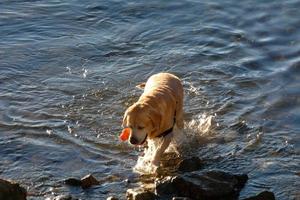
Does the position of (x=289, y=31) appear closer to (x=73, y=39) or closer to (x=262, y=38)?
(x=262, y=38)

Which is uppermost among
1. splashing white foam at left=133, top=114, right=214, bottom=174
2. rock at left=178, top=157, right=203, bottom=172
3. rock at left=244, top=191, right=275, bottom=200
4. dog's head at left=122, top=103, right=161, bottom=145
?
dog's head at left=122, top=103, right=161, bottom=145

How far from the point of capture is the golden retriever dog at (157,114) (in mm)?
8523

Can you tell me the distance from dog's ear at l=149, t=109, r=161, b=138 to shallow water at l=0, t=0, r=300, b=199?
63cm

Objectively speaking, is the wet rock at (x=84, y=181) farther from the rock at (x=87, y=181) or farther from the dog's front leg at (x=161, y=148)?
the dog's front leg at (x=161, y=148)

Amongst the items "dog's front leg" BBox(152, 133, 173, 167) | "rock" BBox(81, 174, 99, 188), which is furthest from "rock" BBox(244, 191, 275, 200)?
"rock" BBox(81, 174, 99, 188)

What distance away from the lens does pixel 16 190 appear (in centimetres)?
745

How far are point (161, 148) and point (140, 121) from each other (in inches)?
26.1

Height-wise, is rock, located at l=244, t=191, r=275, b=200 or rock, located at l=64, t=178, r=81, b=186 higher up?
rock, located at l=244, t=191, r=275, b=200

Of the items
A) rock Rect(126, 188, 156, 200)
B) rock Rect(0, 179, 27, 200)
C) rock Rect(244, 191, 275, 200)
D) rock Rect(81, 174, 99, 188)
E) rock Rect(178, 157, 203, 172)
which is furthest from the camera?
rock Rect(178, 157, 203, 172)

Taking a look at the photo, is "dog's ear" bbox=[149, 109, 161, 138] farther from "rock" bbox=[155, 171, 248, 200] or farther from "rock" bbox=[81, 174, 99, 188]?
"rock" bbox=[81, 174, 99, 188]

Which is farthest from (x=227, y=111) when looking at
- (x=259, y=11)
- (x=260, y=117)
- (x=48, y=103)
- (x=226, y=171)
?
(x=259, y=11)

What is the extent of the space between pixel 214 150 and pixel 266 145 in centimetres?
73

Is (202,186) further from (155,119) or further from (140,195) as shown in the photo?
(155,119)

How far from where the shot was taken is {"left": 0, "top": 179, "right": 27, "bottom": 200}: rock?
24.0ft
